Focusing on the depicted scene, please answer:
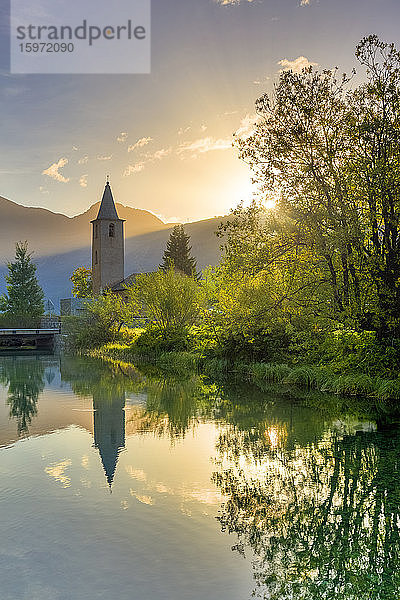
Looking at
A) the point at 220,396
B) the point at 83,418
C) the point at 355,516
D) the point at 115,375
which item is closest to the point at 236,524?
the point at 355,516

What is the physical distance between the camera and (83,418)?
1347 cm

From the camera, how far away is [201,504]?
24.2 ft

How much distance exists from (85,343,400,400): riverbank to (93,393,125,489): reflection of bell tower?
204 inches

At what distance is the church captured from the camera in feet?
237

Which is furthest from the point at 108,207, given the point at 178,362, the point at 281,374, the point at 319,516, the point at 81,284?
the point at 319,516

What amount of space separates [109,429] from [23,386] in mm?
9494

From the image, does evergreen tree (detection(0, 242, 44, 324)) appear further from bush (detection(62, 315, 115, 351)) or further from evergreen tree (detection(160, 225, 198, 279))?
bush (detection(62, 315, 115, 351))

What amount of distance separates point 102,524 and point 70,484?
1669mm

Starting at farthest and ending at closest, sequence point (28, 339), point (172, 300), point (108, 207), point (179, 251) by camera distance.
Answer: point (108, 207) < point (179, 251) < point (28, 339) < point (172, 300)

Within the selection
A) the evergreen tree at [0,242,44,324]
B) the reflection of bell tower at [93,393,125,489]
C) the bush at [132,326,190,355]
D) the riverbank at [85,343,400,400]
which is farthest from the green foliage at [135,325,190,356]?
the evergreen tree at [0,242,44,324]

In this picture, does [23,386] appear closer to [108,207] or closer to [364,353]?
[364,353]

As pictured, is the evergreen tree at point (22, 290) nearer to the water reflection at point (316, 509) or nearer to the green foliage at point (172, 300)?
the green foliage at point (172, 300)

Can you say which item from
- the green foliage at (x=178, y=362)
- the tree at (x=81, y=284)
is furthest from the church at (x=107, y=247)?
the green foliage at (x=178, y=362)

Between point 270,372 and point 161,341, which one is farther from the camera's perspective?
point 161,341
